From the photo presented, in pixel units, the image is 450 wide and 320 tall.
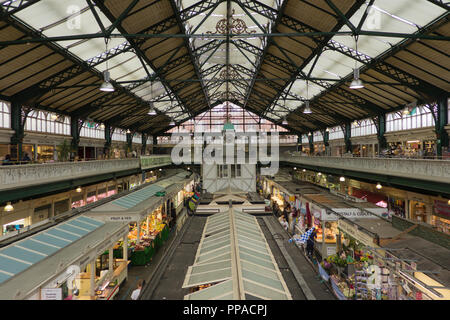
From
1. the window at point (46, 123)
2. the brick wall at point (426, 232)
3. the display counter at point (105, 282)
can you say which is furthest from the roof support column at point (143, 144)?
the brick wall at point (426, 232)

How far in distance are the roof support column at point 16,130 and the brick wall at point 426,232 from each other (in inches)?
826

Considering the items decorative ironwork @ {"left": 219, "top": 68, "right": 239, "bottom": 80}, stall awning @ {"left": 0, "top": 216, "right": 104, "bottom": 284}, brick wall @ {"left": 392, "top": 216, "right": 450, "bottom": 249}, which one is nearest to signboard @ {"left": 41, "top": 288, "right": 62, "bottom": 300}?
stall awning @ {"left": 0, "top": 216, "right": 104, "bottom": 284}

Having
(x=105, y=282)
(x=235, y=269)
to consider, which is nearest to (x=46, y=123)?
(x=105, y=282)

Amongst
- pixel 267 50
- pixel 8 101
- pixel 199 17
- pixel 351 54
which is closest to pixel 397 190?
pixel 351 54

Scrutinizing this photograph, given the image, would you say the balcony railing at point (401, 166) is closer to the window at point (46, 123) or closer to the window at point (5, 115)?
the window at point (46, 123)

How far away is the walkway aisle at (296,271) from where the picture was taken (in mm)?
6184

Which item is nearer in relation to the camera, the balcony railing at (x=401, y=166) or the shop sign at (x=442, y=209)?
the balcony railing at (x=401, y=166)

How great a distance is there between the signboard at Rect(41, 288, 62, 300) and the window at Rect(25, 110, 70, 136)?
18503 mm

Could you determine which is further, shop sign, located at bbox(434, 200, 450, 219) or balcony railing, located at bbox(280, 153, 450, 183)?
shop sign, located at bbox(434, 200, 450, 219)

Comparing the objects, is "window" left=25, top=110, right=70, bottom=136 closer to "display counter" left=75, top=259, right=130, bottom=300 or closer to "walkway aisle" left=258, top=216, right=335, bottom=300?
"display counter" left=75, top=259, right=130, bottom=300

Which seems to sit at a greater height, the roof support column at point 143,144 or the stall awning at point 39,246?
the roof support column at point 143,144

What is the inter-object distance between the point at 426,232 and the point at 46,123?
24.8 m

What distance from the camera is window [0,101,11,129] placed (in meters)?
17.3

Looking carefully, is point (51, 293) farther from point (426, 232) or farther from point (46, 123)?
point (46, 123)
